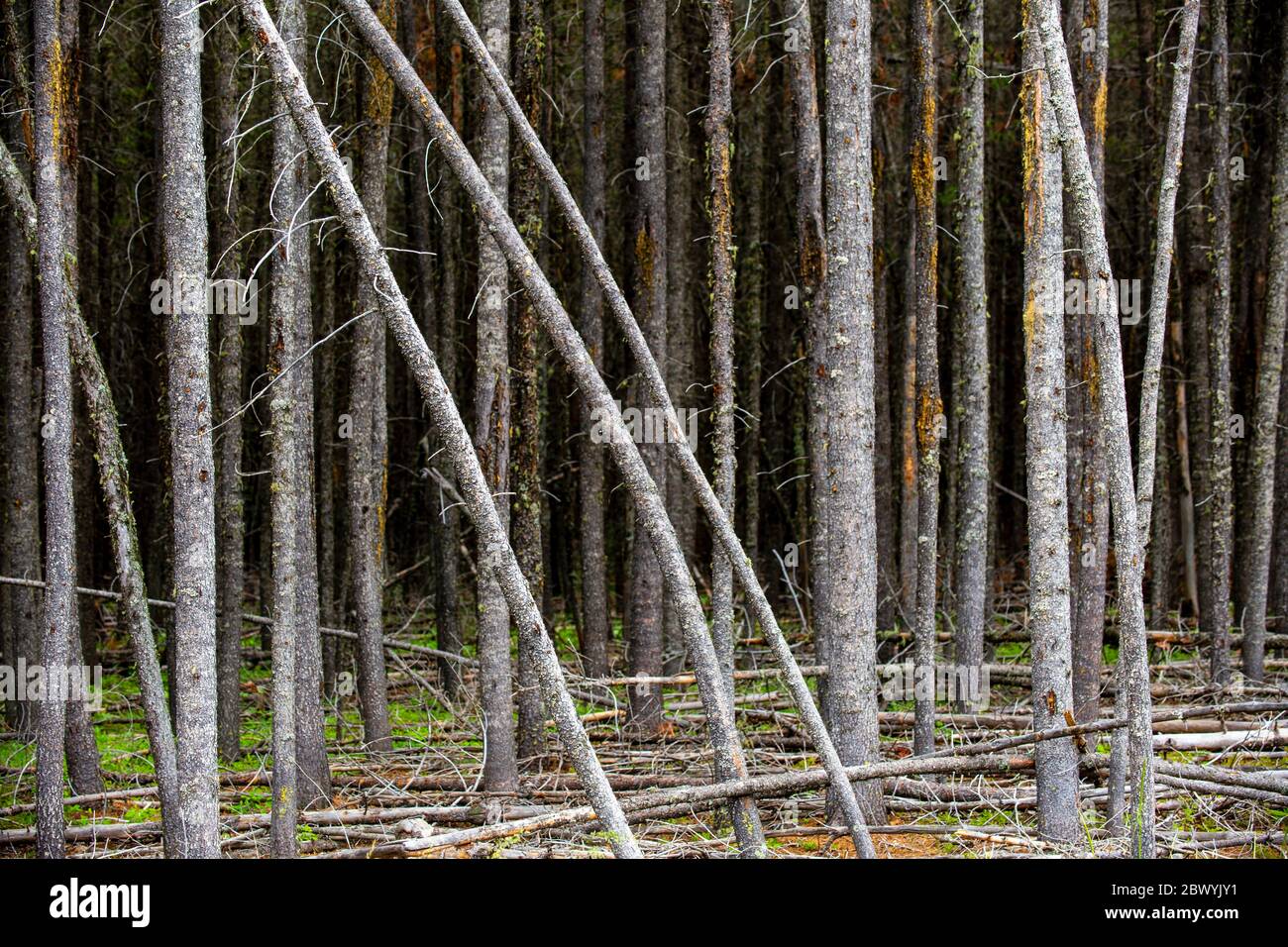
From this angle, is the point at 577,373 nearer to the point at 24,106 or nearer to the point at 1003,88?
the point at 24,106

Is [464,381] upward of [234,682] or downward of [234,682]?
upward

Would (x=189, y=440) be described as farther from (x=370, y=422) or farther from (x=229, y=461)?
(x=370, y=422)

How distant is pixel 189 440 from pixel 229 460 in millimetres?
3600

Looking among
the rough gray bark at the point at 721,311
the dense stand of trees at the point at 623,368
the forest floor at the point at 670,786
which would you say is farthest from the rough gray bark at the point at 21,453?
the rough gray bark at the point at 721,311

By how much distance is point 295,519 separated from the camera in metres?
7.68

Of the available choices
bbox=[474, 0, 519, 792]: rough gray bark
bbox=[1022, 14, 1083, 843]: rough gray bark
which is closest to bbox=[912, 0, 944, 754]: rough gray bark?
bbox=[1022, 14, 1083, 843]: rough gray bark

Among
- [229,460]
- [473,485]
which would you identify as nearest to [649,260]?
Result: [229,460]

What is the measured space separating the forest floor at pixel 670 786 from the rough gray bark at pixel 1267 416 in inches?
20.8

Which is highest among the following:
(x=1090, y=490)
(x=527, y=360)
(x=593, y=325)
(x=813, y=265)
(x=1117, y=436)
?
(x=593, y=325)

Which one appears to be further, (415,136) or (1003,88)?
(1003,88)

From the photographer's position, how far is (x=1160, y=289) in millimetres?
6836

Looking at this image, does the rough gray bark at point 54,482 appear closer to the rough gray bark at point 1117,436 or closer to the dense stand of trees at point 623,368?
the dense stand of trees at point 623,368
